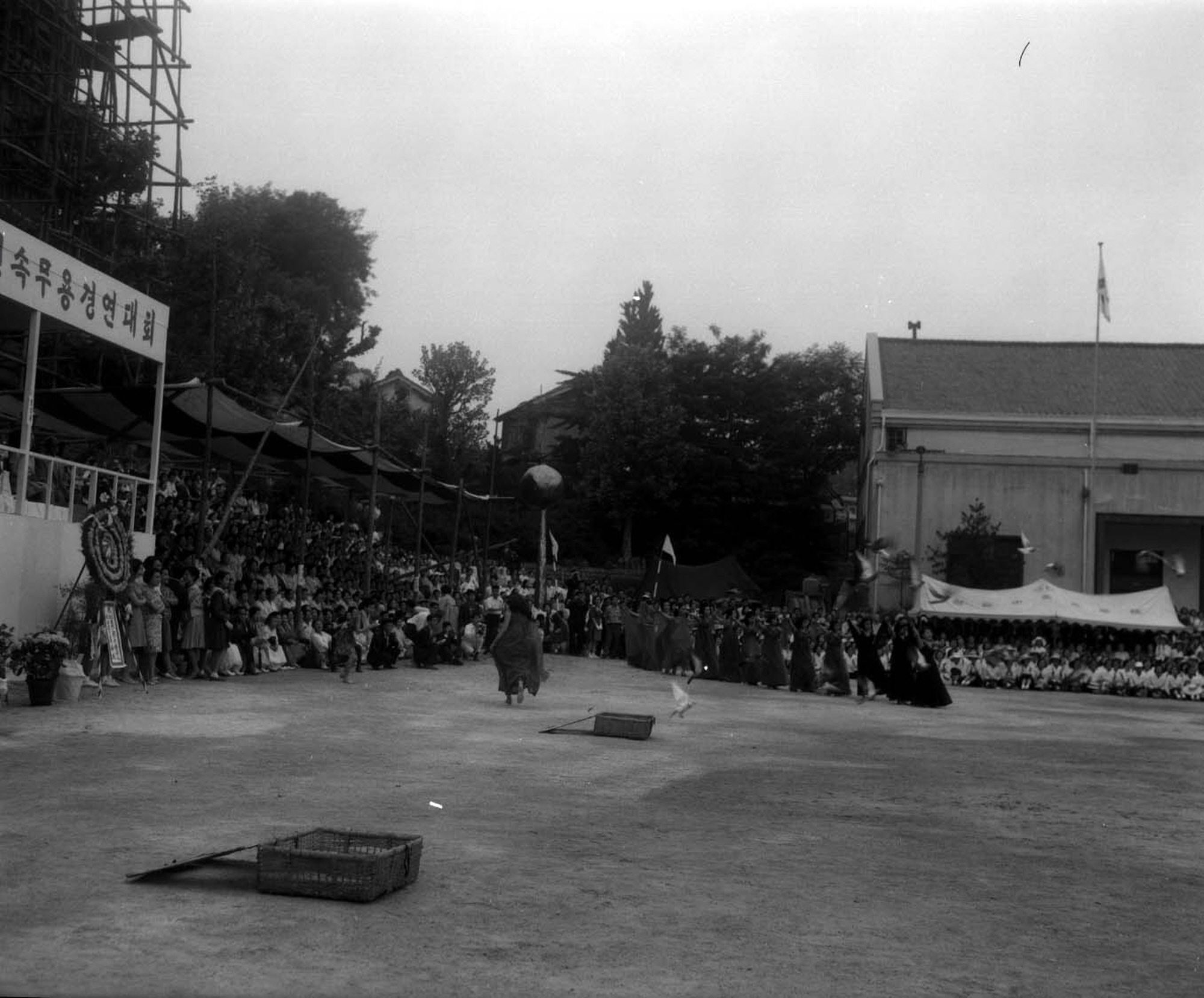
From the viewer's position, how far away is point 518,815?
29.9ft

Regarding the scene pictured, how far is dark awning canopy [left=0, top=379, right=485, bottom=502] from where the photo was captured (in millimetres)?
21266

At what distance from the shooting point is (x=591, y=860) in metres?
7.74

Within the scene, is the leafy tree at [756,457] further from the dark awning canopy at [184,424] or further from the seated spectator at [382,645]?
the seated spectator at [382,645]

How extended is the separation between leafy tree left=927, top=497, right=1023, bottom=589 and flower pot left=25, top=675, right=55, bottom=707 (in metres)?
30.5

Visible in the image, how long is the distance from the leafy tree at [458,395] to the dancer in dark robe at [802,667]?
28911 mm

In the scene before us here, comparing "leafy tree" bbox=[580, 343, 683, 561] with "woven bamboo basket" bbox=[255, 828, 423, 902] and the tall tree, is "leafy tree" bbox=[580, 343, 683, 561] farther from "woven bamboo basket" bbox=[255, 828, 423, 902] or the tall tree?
"woven bamboo basket" bbox=[255, 828, 423, 902]

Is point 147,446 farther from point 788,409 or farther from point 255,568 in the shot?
point 788,409

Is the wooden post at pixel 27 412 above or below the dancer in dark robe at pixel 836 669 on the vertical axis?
above

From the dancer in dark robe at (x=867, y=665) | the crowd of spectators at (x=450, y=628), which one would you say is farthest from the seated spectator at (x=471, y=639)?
the dancer in dark robe at (x=867, y=665)

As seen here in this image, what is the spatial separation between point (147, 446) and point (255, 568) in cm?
392

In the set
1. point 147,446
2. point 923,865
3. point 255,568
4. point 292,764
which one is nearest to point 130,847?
point 292,764

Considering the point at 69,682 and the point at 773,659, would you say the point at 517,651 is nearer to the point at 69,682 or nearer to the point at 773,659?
the point at 69,682

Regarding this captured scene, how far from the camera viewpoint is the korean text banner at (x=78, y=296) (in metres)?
17.6

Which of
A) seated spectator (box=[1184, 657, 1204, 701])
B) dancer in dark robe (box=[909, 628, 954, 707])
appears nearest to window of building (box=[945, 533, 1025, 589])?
seated spectator (box=[1184, 657, 1204, 701])
